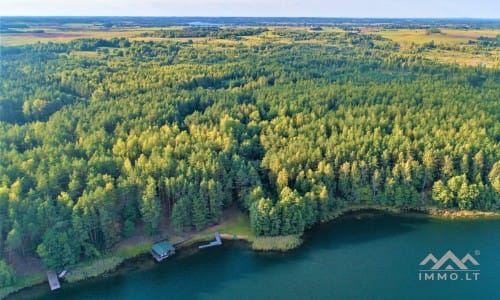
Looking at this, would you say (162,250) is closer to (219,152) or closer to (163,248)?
(163,248)

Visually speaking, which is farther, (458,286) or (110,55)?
(110,55)

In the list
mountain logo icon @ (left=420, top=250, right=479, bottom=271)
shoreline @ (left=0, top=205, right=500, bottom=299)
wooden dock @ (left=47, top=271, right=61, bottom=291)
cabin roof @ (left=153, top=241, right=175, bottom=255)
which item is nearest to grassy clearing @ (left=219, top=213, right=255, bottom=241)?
shoreline @ (left=0, top=205, right=500, bottom=299)

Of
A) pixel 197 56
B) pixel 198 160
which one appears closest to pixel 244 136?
pixel 198 160

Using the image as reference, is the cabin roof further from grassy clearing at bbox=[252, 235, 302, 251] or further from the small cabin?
grassy clearing at bbox=[252, 235, 302, 251]

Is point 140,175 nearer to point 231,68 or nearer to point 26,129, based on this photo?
point 26,129

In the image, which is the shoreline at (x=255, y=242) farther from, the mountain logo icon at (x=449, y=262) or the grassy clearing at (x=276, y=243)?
the mountain logo icon at (x=449, y=262)

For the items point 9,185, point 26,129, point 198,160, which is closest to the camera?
point 9,185

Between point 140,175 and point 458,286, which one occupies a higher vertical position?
point 140,175
